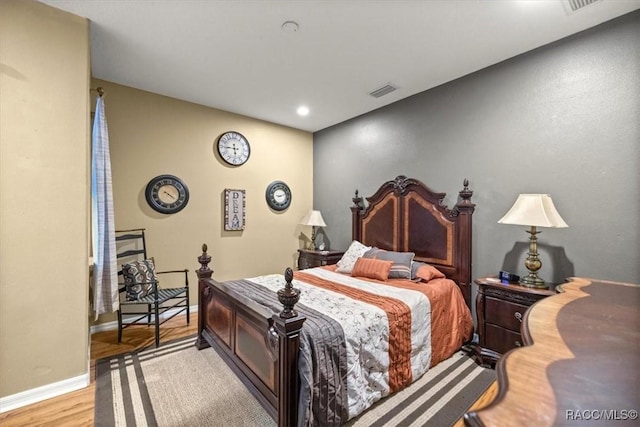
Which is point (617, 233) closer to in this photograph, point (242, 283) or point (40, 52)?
point (242, 283)

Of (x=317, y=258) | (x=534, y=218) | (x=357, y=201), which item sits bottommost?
(x=317, y=258)

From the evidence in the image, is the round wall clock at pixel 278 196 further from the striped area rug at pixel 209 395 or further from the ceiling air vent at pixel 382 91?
the striped area rug at pixel 209 395

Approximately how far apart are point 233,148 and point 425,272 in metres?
3.17

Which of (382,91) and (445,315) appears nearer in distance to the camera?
(445,315)

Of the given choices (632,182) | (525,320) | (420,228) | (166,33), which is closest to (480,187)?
(420,228)

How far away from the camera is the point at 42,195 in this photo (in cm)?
204

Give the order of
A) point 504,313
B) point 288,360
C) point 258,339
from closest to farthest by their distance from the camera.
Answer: point 288,360, point 258,339, point 504,313

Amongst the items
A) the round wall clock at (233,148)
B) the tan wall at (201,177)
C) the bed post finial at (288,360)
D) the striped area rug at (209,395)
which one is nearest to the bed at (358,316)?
the bed post finial at (288,360)

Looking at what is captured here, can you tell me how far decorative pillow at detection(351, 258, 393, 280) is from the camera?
2.99m

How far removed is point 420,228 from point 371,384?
1941 millimetres

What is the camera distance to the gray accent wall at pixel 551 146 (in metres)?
2.13

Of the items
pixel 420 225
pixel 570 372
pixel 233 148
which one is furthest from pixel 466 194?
pixel 233 148

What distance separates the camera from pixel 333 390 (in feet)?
5.45

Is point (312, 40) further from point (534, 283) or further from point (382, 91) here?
point (534, 283)
